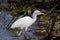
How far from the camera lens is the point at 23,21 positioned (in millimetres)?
8500

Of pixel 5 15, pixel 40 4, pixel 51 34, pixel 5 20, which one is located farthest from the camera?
pixel 40 4

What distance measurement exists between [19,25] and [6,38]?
0.69 meters

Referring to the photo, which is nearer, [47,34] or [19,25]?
[47,34]

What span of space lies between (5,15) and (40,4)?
8.07 ft

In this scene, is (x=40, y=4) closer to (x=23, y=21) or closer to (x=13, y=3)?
(x=13, y=3)

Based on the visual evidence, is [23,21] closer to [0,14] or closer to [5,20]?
[5,20]

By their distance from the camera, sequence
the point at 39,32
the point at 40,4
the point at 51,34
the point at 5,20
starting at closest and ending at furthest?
the point at 51,34, the point at 39,32, the point at 5,20, the point at 40,4

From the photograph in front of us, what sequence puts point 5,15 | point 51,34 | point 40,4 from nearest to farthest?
1. point 51,34
2. point 5,15
3. point 40,4

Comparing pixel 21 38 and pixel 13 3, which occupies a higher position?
pixel 13 3

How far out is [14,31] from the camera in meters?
8.58

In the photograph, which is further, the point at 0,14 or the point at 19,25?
the point at 0,14

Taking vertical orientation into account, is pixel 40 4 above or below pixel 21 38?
above

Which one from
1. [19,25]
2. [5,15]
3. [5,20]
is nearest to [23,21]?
[19,25]

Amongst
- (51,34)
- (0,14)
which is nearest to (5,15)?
(0,14)
